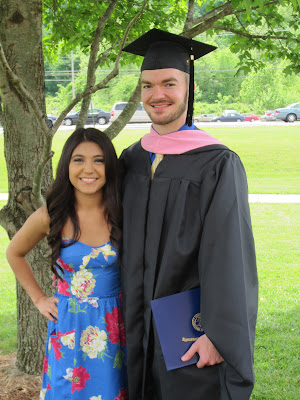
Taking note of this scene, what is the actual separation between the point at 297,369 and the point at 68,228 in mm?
2472

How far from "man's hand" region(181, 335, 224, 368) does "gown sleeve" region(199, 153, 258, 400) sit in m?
0.06

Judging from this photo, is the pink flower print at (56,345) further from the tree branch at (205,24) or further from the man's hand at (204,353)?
the tree branch at (205,24)

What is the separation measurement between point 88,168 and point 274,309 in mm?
3475

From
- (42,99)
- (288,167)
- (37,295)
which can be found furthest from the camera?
(288,167)

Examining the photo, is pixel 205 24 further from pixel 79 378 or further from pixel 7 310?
pixel 7 310

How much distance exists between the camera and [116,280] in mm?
2443

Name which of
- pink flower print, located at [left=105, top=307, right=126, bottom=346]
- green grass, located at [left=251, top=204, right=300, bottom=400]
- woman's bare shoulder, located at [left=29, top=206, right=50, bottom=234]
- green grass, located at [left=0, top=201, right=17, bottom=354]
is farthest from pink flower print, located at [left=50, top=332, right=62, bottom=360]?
green grass, located at [left=0, top=201, right=17, bottom=354]

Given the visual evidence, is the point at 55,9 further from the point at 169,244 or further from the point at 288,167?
the point at 288,167

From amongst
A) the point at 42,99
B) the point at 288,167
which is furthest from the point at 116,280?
the point at 288,167

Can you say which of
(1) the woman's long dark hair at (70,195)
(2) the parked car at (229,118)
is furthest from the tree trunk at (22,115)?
(2) the parked car at (229,118)

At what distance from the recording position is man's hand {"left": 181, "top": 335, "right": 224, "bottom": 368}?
2176 mm

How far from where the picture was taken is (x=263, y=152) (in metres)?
18.9

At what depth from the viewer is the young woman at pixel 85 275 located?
2.37m

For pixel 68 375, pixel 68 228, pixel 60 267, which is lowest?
pixel 68 375
